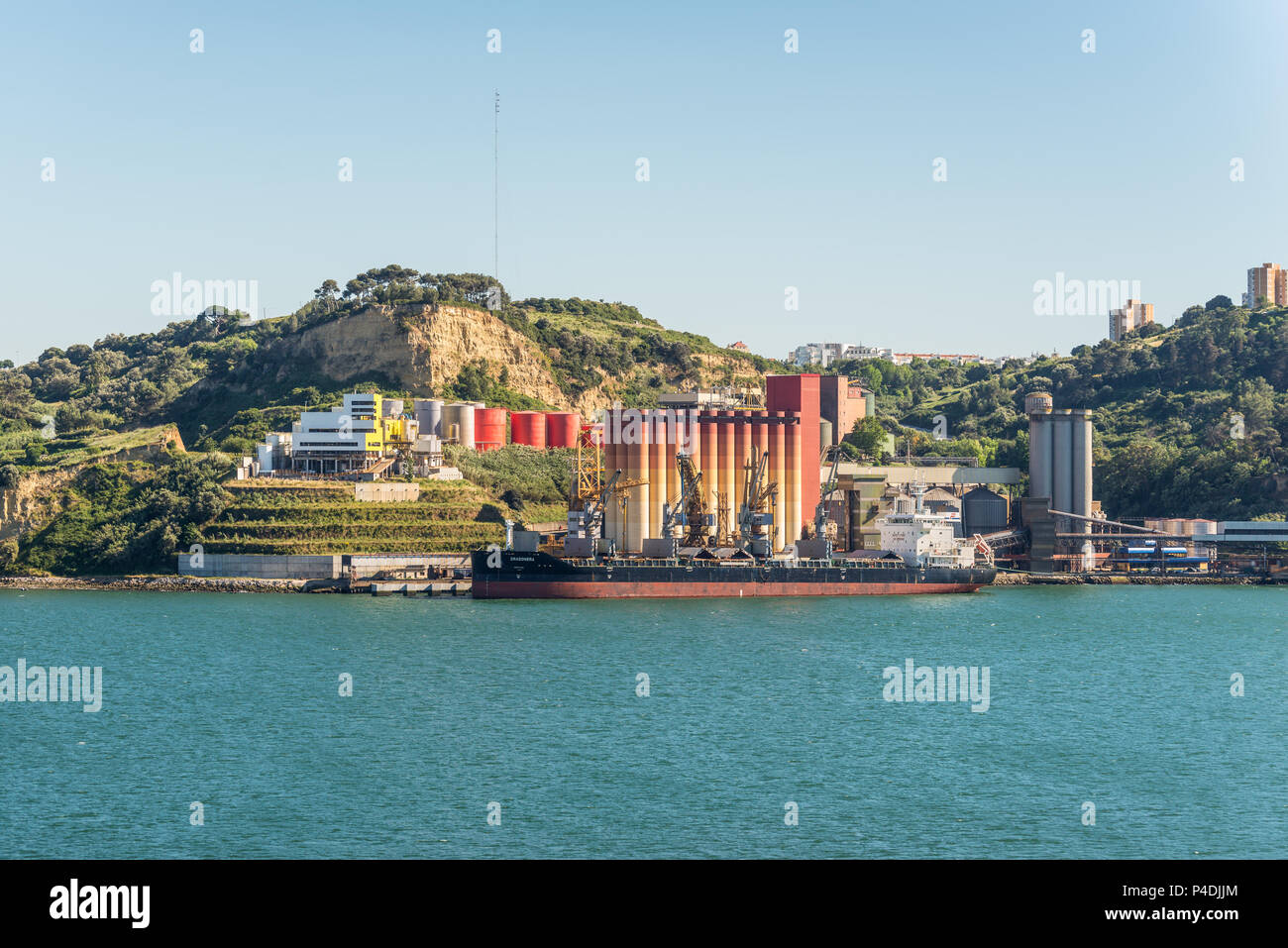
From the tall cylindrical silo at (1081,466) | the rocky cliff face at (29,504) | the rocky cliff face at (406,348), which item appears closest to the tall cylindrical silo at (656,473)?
the tall cylindrical silo at (1081,466)

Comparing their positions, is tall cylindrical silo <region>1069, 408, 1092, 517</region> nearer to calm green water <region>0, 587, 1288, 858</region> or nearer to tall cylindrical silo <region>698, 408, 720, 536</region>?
tall cylindrical silo <region>698, 408, 720, 536</region>

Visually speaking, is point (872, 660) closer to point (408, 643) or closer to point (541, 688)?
point (541, 688)

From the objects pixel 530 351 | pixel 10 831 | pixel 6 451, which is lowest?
pixel 10 831

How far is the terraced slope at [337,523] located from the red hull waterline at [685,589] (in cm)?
826

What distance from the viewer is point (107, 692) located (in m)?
40.2

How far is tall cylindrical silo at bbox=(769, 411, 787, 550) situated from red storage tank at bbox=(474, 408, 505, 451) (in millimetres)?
23286

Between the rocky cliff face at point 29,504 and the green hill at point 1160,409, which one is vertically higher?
the green hill at point 1160,409

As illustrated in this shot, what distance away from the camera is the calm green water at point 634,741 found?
25.4 meters

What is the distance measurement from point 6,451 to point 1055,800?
79491 mm

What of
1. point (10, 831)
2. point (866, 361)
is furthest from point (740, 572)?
point (866, 361)

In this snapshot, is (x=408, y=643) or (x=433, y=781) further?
(x=408, y=643)

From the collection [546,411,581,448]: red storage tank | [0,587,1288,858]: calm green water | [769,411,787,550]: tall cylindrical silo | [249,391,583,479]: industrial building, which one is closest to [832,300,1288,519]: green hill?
[769,411,787,550]: tall cylindrical silo

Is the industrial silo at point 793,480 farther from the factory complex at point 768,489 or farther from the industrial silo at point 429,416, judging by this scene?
the industrial silo at point 429,416

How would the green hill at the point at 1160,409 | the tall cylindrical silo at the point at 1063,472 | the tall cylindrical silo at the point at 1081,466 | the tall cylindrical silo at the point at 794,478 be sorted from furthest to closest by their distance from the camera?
the green hill at the point at 1160,409, the tall cylindrical silo at the point at 1063,472, the tall cylindrical silo at the point at 1081,466, the tall cylindrical silo at the point at 794,478
